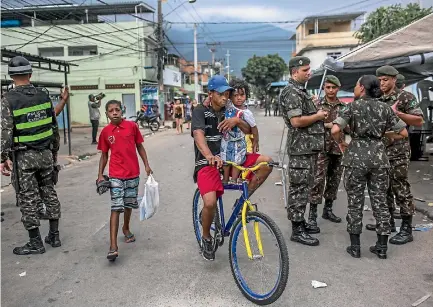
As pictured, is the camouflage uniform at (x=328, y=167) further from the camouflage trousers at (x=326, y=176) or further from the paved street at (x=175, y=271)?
the paved street at (x=175, y=271)

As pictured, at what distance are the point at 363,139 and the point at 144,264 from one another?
2551 millimetres

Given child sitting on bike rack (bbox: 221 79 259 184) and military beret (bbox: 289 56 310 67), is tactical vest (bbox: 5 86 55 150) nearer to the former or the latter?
child sitting on bike rack (bbox: 221 79 259 184)

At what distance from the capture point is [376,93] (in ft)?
13.7

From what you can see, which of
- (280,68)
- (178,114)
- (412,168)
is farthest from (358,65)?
(280,68)

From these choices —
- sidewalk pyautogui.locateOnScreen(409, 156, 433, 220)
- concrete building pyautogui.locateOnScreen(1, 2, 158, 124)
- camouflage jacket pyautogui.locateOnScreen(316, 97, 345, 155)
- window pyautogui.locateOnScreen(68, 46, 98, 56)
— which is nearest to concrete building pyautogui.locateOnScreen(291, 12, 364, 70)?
concrete building pyautogui.locateOnScreen(1, 2, 158, 124)

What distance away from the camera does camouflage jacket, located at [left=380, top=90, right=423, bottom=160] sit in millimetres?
4648

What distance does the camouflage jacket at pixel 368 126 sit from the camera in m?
4.14

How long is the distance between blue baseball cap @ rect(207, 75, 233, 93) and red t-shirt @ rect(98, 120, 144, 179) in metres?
1.29

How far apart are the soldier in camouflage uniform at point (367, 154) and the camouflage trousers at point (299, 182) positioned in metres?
0.41

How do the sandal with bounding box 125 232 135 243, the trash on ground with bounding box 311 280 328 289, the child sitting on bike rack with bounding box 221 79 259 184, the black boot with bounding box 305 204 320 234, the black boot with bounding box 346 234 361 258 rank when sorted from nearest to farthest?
the trash on ground with bounding box 311 280 328 289 → the child sitting on bike rack with bounding box 221 79 259 184 → the black boot with bounding box 346 234 361 258 → the sandal with bounding box 125 232 135 243 → the black boot with bounding box 305 204 320 234

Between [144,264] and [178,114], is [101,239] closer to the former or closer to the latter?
[144,264]

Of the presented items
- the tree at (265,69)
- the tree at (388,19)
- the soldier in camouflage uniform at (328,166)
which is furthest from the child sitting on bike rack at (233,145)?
the tree at (265,69)

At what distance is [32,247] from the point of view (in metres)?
4.57

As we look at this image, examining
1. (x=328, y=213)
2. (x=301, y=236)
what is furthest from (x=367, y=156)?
(x=328, y=213)
